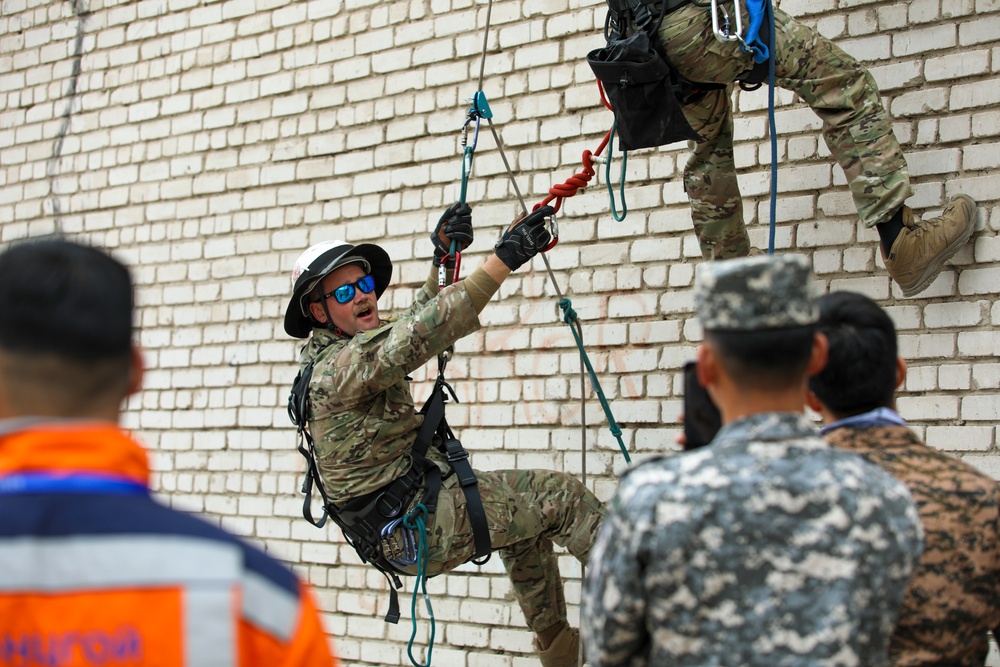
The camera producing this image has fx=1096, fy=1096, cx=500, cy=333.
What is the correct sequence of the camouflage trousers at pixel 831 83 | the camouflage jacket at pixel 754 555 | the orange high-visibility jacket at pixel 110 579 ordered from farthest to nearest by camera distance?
the camouflage trousers at pixel 831 83 → the camouflage jacket at pixel 754 555 → the orange high-visibility jacket at pixel 110 579

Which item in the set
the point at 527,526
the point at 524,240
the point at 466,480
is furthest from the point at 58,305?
the point at 527,526

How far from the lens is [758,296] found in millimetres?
1882

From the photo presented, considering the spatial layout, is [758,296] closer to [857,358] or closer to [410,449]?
[857,358]

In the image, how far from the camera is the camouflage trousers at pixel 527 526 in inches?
161

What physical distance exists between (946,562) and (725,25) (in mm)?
2079

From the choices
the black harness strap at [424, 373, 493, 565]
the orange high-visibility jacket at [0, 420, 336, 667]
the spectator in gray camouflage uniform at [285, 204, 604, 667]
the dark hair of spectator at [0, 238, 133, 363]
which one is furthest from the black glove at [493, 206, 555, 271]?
the orange high-visibility jacket at [0, 420, 336, 667]

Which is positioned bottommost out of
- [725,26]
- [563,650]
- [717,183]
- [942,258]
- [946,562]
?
[563,650]

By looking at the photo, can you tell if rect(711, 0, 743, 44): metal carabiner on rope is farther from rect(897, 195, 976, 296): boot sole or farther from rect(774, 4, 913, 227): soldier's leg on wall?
rect(897, 195, 976, 296): boot sole

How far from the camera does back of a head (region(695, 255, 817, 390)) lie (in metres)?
1.87

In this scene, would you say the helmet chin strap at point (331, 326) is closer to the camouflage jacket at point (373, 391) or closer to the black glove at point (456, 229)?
the camouflage jacket at point (373, 391)

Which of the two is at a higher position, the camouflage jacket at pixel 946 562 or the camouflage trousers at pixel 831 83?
the camouflage trousers at pixel 831 83

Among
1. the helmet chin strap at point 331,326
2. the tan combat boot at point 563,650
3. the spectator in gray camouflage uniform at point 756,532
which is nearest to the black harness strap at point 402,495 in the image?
the helmet chin strap at point 331,326

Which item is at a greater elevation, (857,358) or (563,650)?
(857,358)

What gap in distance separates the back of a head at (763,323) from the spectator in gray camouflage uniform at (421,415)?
1990 millimetres
